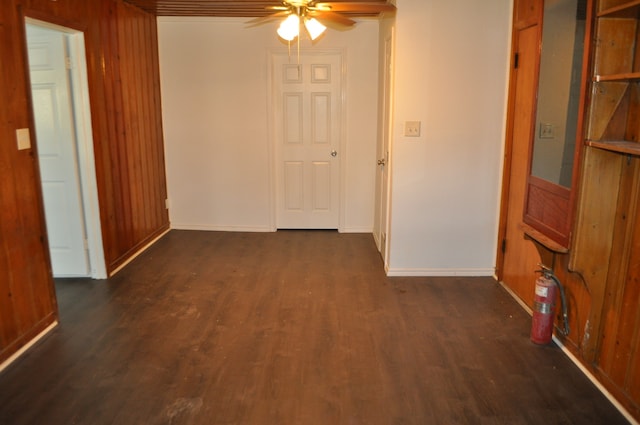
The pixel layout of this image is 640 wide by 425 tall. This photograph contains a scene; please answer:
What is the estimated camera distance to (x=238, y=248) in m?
5.23

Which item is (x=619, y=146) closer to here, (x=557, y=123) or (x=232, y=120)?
(x=557, y=123)

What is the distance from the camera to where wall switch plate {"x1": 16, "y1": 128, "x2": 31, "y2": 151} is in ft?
9.97

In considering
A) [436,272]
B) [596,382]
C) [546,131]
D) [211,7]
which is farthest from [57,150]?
[596,382]

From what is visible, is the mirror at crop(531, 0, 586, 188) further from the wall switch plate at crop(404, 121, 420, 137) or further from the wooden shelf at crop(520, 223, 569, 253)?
the wall switch plate at crop(404, 121, 420, 137)

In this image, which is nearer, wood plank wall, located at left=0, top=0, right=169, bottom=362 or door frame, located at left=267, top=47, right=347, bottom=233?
wood plank wall, located at left=0, top=0, right=169, bottom=362

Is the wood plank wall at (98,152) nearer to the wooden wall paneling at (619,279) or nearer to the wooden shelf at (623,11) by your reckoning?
the wooden shelf at (623,11)

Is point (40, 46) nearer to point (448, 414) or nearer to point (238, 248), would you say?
point (238, 248)

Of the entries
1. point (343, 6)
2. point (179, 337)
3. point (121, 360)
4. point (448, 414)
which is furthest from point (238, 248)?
point (448, 414)

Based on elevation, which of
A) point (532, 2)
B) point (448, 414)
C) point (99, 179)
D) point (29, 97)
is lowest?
point (448, 414)

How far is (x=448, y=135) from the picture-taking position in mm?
4141

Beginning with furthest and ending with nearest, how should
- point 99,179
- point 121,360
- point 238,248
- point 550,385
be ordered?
point 238,248 → point 99,179 → point 121,360 → point 550,385

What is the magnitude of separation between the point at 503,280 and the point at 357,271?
125cm

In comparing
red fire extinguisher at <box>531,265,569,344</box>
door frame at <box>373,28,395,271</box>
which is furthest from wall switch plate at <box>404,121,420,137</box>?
red fire extinguisher at <box>531,265,569,344</box>

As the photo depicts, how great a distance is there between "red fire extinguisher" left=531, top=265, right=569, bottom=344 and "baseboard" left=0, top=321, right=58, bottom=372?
3176 mm
